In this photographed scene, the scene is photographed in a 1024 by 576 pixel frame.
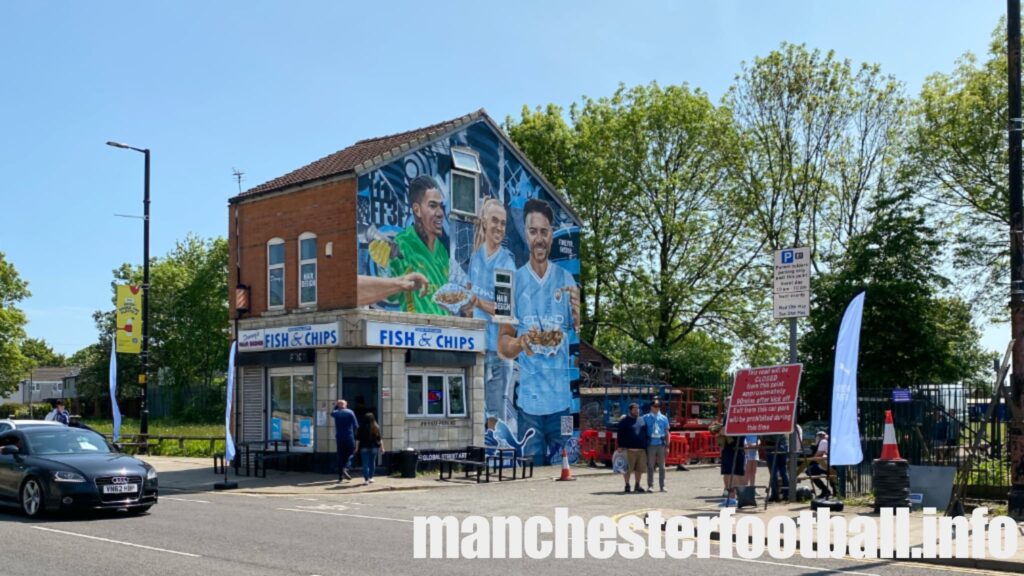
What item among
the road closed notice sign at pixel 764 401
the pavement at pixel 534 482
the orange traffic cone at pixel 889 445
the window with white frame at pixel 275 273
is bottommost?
the pavement at pixel 534 482

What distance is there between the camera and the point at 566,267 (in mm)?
30109

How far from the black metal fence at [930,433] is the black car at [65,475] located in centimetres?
1278

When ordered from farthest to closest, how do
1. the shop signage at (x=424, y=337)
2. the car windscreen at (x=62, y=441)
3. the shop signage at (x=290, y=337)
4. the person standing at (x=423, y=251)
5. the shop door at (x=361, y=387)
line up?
the person standing at (x=423, y=251)
the shop door at (x=361, y=387)
the shop signage at (x=290, y=337)
the shop signage at (x=424, y=337)
the car windscreen at (x=62, y=441)

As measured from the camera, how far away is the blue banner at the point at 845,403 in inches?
627

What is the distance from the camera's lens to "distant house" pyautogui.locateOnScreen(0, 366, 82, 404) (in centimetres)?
10362

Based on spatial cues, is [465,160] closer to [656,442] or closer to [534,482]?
[534,482]

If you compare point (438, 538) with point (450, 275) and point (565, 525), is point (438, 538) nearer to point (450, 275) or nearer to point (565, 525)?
point (565, 525)

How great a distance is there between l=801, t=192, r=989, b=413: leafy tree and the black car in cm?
2494

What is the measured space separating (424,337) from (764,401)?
1053 cm

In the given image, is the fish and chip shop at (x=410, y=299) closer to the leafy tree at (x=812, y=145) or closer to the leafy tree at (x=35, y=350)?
the leafy tree at (x=812, y=145)

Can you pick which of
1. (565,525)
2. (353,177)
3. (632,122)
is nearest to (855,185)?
(632,122)

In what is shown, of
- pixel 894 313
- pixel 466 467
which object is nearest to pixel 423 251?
pixel 466 467

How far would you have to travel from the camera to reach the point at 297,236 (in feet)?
84.0

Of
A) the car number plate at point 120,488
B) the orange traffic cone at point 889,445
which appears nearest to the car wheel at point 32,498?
the car number plate at point 120,488
